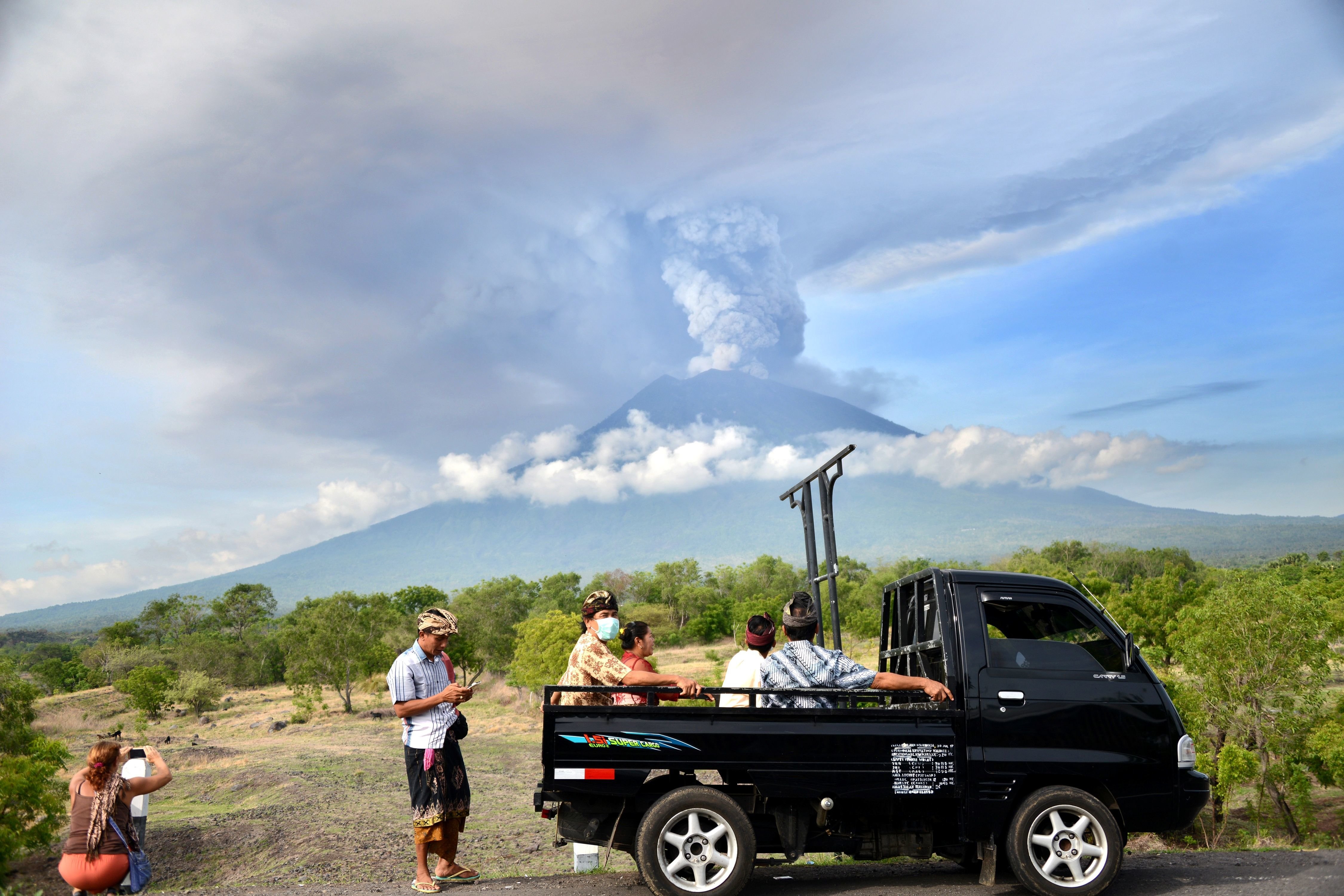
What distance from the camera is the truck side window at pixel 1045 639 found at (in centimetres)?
658

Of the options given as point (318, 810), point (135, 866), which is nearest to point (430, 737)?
point (135, 866)

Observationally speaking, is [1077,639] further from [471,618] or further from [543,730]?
[471,618]

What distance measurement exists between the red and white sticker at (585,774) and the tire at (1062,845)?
288 centimetres

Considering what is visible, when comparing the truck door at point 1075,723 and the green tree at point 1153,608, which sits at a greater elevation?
the truck door at point 1075,723

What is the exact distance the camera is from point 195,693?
172 ft

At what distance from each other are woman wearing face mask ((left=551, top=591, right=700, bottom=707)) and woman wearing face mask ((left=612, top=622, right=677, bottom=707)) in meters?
0.08

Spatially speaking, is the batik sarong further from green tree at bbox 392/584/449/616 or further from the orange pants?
green tree at bbox 392/584/449/616

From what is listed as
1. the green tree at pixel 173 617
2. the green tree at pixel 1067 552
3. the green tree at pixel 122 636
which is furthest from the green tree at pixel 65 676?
the green tree at pixel 1067 552

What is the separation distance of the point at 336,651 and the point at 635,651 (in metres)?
47.9

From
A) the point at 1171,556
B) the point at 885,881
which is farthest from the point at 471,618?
the point at 1171,556

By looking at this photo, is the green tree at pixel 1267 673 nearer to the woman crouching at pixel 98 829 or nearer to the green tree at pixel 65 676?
the woman crouching at pixel 98 829

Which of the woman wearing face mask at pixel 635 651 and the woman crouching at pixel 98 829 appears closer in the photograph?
the woman crouching at pixel 98 829

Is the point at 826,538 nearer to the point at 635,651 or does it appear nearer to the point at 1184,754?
the point at 635,651

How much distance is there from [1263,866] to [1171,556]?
106749 millimetres
